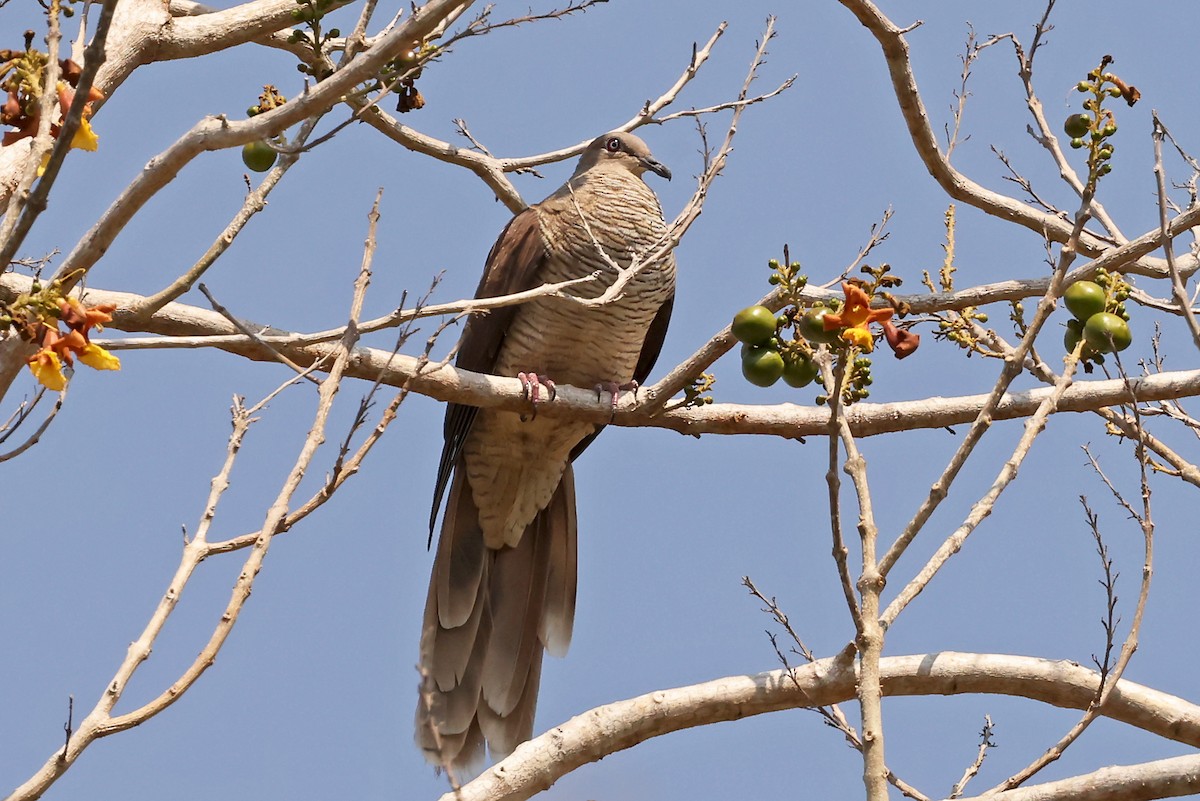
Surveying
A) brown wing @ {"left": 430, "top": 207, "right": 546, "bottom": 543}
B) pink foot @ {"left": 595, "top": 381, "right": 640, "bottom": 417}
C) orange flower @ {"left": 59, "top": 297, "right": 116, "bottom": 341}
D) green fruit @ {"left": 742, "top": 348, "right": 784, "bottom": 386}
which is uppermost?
brown wing @ {"left": 430, "top": 207, "right": 546, "bottom": 543}

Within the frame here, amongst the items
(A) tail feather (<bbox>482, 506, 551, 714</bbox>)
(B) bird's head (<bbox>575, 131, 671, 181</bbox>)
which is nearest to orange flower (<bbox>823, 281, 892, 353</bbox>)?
(A) tail feather (<bbox>482, 506, 551, 714</bbox>)

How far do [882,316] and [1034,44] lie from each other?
2.52m

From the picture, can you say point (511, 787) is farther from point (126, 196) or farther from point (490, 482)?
point (490, 482)

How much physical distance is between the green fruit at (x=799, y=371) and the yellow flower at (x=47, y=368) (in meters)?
1.51

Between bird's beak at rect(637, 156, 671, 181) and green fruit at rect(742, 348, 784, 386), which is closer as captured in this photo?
green fruit at rect(742, 348, 784, 386)

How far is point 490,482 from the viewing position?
6547mm

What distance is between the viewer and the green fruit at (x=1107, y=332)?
2.78 meters

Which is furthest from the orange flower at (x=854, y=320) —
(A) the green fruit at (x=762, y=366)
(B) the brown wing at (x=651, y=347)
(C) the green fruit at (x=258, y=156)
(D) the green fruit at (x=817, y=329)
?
(B) the brown wing at (x=651, y=347)

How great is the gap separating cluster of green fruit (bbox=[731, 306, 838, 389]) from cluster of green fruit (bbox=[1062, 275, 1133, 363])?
1.85 feet

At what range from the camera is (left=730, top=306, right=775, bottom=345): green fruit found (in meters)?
3.12

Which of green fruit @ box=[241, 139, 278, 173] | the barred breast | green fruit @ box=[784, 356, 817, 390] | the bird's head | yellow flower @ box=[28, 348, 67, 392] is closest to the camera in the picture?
yellow flower @ box=[28, 348, 67, 392]

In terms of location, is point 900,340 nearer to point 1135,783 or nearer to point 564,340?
point 1135,783

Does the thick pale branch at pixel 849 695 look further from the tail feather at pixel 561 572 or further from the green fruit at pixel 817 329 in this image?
the tail feather at pixel 561 572

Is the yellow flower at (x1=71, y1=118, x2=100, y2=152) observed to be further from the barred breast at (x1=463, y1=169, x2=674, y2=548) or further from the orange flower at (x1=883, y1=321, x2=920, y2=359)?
the barred breast at (x1=463, y1=169, x2=674, y2=548)
